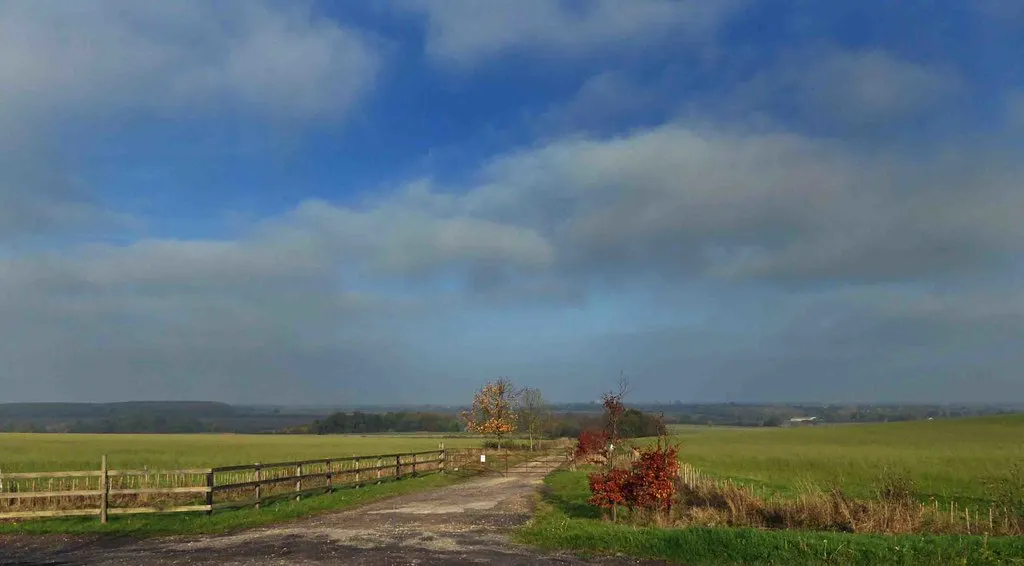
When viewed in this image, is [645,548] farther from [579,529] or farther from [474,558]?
[474,558]

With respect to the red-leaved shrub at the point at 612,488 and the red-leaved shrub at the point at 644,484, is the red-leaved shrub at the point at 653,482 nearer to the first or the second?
the red-leaved shrub at the point at 644,484

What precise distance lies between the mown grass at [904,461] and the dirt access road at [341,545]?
10461mm

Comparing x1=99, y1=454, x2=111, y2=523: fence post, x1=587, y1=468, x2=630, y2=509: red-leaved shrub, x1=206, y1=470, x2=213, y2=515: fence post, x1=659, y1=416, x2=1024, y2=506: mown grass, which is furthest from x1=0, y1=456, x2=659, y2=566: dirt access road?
x1=659, y1=416, x2=1024, y2=506: mown grass

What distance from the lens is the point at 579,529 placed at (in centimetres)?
1588

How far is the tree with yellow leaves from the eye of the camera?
5809cm

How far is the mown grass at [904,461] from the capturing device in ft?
99.1

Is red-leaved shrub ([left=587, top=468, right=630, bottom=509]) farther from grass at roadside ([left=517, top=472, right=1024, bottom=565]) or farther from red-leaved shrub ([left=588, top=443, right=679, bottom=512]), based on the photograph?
grass at roadside ([left=517, top=472, right=1024, bottom=565])

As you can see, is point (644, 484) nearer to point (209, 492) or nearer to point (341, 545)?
point (341, 545)

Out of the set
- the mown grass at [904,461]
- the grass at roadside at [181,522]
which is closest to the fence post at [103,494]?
the grass at roadside at [181,522]

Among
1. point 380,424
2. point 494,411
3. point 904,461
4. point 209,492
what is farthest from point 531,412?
point 380,424

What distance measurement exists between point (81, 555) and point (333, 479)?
12835 millimetres

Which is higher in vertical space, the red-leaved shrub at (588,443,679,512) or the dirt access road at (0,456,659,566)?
the red-leaved shrub at (588,443,679,512)

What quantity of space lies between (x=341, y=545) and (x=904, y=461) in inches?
1542

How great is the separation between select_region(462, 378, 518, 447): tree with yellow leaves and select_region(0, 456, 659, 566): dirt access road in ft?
121
